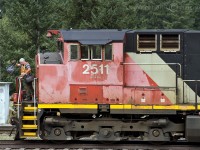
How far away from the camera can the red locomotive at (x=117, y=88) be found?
14.1 m

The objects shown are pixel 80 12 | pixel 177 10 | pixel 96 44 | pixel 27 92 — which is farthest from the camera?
pixel 177 10

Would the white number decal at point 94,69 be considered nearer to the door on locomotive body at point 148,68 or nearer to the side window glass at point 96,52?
the side window glass at point 96,52

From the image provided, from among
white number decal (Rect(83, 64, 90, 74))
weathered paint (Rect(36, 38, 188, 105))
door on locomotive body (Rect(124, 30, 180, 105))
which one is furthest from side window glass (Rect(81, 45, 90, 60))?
door on locomotive body (Rect(124, 30, 180, 105))

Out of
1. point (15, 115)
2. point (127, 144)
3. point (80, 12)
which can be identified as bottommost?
point (127, 144)

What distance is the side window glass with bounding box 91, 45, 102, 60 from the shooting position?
553 inches

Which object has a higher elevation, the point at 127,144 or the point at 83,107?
the point at 83,107

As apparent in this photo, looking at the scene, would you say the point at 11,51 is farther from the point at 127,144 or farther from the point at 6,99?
the point at 127,144

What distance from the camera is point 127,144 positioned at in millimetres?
14695

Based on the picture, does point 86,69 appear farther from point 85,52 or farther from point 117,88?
point 117,88

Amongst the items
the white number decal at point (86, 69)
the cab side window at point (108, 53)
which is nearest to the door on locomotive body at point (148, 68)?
the cab side window at point (108, 53)

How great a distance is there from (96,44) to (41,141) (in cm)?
375

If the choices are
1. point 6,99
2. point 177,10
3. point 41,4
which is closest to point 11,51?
point 41,4

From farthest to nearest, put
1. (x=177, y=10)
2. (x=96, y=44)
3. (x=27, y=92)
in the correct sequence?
(x=177, y=10) → (x=27, y=92) → (x=96, y=44)

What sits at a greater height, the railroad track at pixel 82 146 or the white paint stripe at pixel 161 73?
the white paint stripe at pixel 161 73
